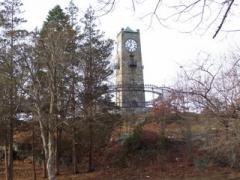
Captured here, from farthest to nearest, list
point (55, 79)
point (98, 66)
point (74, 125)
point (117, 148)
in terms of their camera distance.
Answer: point (117, 148) < point (98, 66) < point (74, 125) < point (55, 79)

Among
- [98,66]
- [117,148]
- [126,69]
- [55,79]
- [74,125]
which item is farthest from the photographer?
[126,69]

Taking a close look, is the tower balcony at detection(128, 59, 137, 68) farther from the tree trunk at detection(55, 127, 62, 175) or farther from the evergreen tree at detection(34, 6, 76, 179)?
the evergreen tree at detection(34, 6, 76, 179)

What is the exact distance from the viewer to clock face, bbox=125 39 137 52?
59.3 meters

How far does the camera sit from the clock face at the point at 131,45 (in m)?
→ 59.3

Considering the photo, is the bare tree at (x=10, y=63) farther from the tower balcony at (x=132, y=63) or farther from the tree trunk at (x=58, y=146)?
the tower balcony at (x=132, y=63)

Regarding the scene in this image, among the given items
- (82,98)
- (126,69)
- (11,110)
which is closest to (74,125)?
(82,98)

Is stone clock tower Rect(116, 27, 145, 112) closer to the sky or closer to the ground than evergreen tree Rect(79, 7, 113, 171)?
closer to the sky

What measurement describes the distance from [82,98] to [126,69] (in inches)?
1176

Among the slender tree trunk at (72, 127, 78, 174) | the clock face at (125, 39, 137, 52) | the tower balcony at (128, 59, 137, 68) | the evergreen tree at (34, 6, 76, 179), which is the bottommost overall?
the slender tree trunk at (72, 127, 78, 174)

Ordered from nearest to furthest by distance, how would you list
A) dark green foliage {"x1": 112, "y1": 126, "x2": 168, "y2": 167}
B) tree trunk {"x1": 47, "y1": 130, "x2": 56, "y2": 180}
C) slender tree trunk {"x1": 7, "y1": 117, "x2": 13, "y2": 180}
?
tree trunk {"x1": 47, "y1": 130, "x2": 56, "y2": 180} → slender tree trunk {"x1": 7, "y1": 117, "x2": 13, "y2": 180} → dark green foliage {"x1": 112, "y1": 126, "x2": 168, "y2": 167}

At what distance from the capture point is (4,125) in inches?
1121

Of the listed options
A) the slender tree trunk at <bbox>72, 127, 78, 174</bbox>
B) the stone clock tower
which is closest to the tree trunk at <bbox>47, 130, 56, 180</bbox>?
the slender tree trunk at <bbox>72, 127, 78, 174</bbox>

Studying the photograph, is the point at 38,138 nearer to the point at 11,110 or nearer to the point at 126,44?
the point at 11,110

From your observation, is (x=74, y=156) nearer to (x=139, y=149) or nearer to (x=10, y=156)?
(x=10, y=156)
